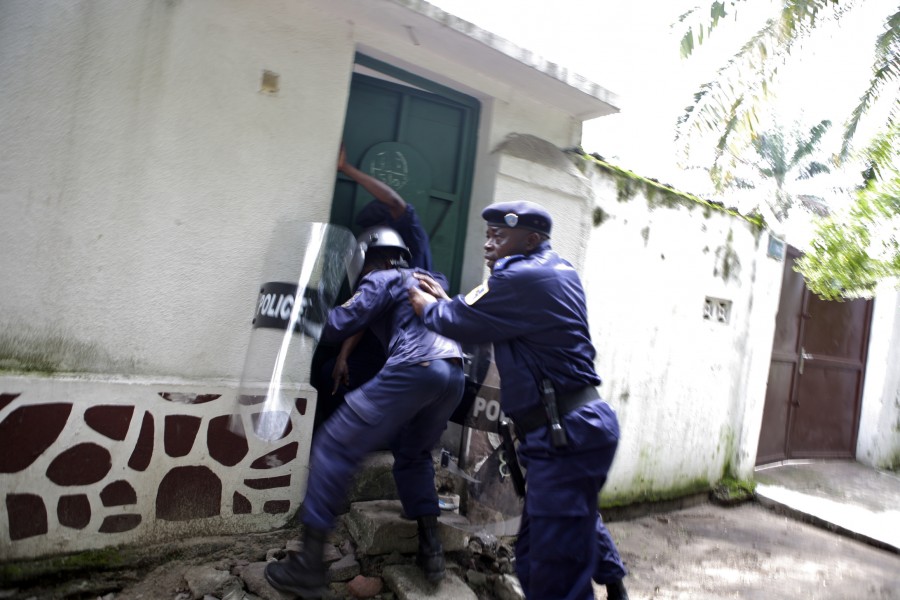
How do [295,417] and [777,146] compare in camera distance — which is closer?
[295,417]

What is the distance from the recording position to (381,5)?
119 inches

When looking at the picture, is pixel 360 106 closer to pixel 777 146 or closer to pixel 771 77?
pixel 771 77

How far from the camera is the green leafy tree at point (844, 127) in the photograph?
485cm

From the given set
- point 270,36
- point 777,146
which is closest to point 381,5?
point 270,36

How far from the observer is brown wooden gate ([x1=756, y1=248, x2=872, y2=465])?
21.2ft

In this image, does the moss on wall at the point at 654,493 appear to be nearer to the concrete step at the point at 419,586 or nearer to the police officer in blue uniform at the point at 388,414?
the concrete step at the point at 419,586

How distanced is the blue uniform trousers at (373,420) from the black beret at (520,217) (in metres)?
0.68

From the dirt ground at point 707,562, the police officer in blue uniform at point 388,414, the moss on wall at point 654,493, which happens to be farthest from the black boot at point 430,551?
the moss on wall at point 654,493

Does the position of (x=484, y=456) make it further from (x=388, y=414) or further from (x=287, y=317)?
(x=287, y=317)

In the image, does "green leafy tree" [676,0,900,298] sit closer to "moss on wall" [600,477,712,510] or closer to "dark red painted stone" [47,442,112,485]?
"moss on wall" [600,477,712,510]

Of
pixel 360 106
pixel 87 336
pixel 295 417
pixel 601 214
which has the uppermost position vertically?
pixel 360 106

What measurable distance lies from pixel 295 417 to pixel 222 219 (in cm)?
109

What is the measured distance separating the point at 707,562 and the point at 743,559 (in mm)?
338

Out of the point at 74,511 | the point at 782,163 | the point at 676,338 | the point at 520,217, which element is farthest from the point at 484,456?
the point at 782,163
